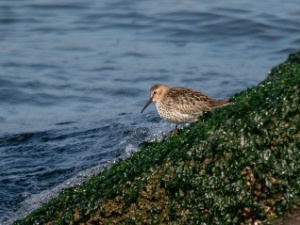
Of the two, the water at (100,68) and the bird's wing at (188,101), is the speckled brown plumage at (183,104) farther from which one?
the water at (100,68)

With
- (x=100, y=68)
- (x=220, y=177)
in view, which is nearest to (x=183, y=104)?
(x=220, y=177)

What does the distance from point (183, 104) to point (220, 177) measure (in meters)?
3.44

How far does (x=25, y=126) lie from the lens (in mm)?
12125

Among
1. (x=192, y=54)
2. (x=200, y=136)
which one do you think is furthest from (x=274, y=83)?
(x=192, y=54)

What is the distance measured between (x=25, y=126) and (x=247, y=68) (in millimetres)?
4613

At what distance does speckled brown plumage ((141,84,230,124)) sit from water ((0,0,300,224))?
79cm

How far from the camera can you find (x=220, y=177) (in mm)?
5840

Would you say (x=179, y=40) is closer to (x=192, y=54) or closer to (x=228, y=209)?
(x=192, y=54)

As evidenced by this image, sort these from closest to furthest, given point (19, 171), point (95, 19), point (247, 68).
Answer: point (19, 171) < point (247, 68) < point (95, 19)

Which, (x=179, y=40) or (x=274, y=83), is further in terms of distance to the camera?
(x=179, y=40)

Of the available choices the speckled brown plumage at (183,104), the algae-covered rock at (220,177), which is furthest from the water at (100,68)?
the algae-covered rock at (220,177)

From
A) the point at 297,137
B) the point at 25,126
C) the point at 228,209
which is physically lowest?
the point at 25,126

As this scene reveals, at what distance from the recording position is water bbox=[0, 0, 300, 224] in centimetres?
1041

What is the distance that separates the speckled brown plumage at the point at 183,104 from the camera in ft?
29.9
